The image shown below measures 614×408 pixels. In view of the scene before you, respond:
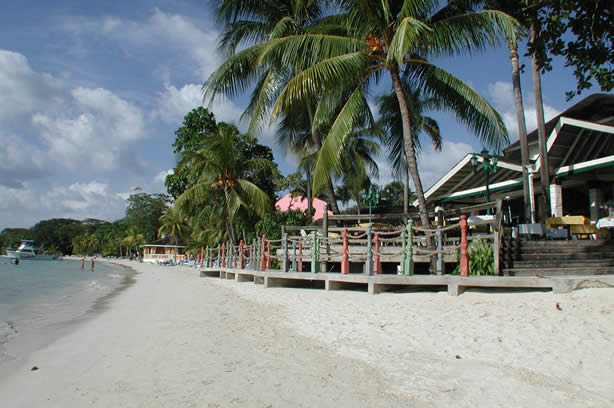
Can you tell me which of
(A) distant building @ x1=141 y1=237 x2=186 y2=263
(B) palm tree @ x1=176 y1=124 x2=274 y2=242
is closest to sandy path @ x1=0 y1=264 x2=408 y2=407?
(B) palm tree @ x1=176 y1=124 x2=274 y2=242

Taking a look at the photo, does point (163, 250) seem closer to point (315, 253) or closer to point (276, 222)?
point (276, 222)

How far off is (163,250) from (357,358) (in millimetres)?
67191

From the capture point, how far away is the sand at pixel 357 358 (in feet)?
12.8

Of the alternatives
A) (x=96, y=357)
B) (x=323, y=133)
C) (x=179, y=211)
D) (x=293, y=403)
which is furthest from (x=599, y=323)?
(x=179, y=211)

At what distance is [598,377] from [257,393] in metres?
3.33

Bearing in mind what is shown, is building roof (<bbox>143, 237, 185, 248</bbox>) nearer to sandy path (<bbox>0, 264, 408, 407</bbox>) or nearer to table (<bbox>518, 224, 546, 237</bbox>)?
table (<bbox>518, 224, 546, 237</bbox>)

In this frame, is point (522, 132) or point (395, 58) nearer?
point (395, 58)

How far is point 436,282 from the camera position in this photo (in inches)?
311

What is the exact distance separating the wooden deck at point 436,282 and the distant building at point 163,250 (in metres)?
54.4

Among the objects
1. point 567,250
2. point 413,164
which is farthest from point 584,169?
point 413,164

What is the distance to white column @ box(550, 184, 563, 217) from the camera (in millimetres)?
12703

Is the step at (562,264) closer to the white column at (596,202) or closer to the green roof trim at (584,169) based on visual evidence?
the green roof trim at (584,169)

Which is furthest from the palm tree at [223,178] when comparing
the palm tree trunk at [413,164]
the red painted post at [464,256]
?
the red painted post at [464,256]

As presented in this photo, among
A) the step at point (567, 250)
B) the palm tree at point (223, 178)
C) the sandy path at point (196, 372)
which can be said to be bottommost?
the sandy path at point (196, 372)
